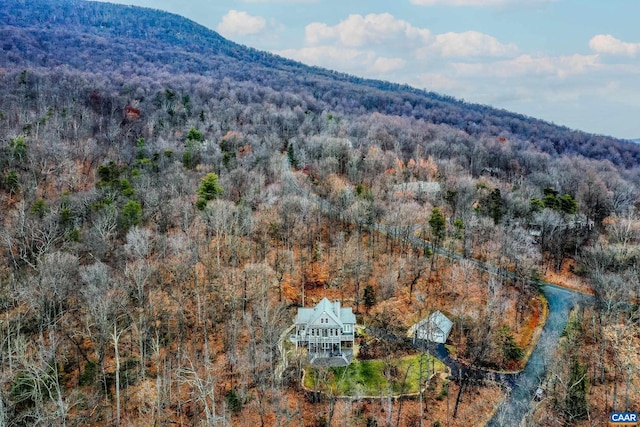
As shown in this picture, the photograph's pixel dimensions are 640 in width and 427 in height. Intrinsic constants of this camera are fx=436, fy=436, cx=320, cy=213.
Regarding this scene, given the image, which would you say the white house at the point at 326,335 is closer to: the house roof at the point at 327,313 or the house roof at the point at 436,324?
the house roof at the point at 327,313

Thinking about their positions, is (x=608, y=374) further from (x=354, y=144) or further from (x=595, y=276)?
(x=354, y=144)

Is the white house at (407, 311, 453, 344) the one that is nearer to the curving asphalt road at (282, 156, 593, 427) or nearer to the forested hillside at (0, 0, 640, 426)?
the curving asphalt road at (282, 156, 593, 427)

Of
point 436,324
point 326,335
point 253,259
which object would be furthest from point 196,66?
point 436,324

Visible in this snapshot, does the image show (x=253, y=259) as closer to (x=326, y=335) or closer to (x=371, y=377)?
(x=326, y=335)

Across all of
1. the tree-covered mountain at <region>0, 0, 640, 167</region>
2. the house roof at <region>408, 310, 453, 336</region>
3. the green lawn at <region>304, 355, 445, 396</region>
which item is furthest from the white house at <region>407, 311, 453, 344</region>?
the tree-covered mountain at <region>0, 0, 640, 167</region>

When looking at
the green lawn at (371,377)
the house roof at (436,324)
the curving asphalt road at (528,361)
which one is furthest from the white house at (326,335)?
the house roof at (436,324)

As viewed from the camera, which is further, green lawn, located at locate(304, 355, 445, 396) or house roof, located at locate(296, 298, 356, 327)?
house roof, located at locate(296, 298, 356, 327)

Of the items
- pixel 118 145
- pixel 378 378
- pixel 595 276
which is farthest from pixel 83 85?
pixel 595 276
